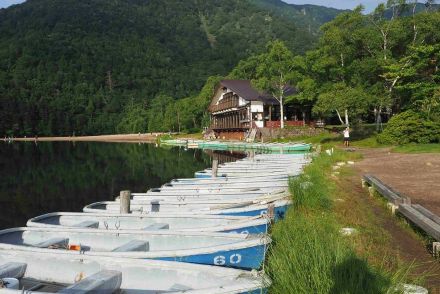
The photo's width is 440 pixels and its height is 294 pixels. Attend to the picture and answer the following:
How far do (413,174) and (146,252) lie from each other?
12700 millimetres

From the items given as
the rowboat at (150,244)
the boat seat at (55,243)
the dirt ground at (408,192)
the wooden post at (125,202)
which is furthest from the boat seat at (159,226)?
the dirt ground at (408,192)

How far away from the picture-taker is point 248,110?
51344 millimetres

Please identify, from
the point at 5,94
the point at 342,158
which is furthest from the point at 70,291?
the point at 5,94

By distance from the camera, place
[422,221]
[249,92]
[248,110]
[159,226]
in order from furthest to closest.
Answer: [249,92] → [248,110] → [159,226] → [422,221]

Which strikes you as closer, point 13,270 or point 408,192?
point 13,270

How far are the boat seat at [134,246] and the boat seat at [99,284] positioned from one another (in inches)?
36.7

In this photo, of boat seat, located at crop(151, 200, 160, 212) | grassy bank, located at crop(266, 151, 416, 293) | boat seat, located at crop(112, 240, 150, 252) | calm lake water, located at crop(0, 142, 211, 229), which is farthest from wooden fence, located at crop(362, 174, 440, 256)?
calm lake water, located at crop(0, 142, 211, 229)

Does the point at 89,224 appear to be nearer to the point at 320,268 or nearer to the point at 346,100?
the point at 320,268

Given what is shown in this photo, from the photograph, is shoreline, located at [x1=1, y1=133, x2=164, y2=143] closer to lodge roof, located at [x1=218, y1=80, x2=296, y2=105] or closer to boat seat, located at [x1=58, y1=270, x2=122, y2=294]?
lodge roof, located at [x1=218, y1=80, x2=296, y2=105]

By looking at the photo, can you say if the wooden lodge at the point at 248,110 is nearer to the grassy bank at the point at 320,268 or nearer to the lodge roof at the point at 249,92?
the lodge roof at the point at 249,92

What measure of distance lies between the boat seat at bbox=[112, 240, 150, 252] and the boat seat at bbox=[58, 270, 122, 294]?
933 millimetres

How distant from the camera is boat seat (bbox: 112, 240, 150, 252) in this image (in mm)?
6496

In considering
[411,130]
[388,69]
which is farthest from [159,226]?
[388,69]

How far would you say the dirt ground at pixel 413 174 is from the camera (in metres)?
11.1
